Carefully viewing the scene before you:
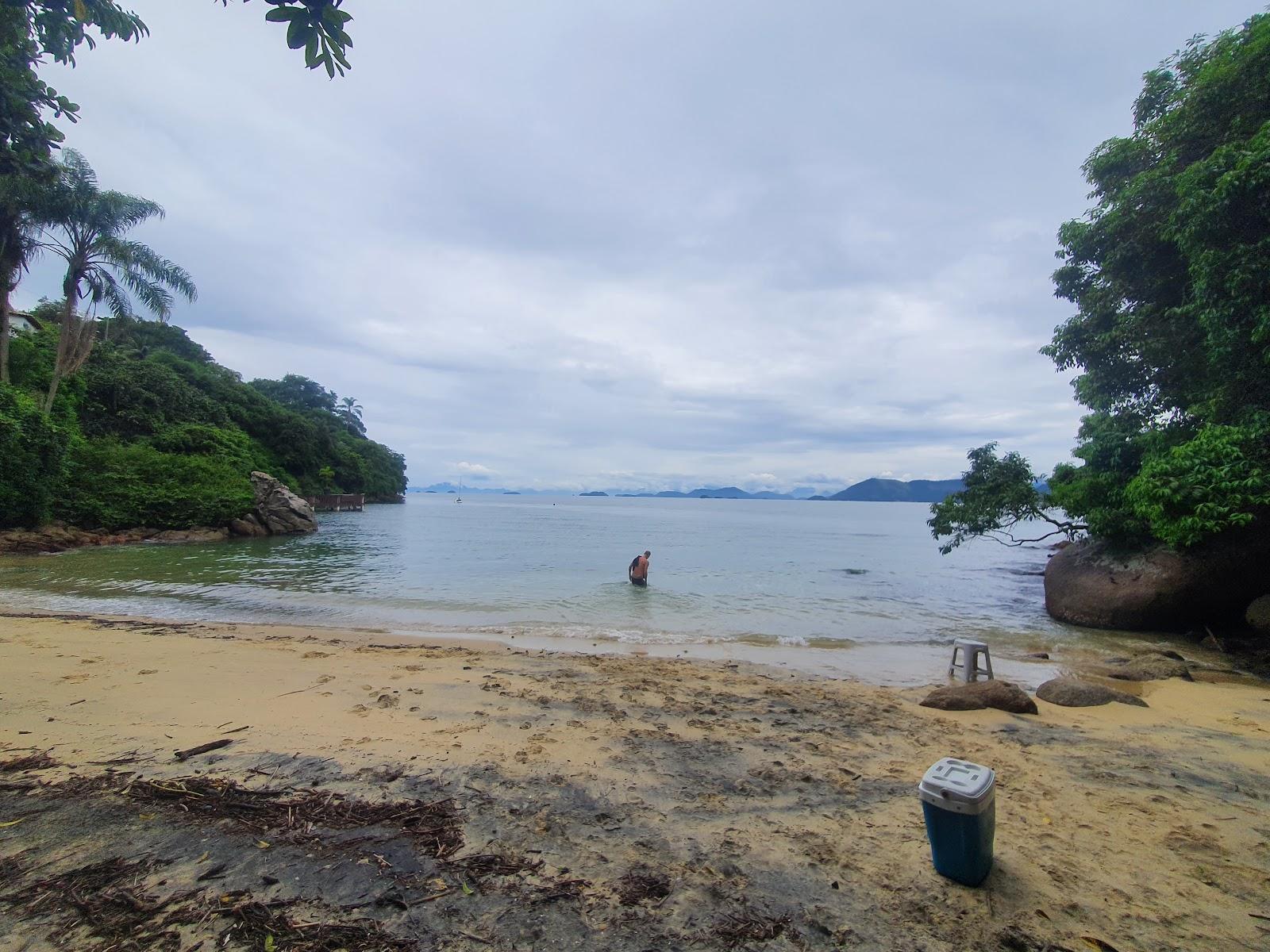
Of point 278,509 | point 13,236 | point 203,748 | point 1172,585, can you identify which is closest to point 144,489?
point 278,509

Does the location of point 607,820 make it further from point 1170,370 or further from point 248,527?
point 248,527

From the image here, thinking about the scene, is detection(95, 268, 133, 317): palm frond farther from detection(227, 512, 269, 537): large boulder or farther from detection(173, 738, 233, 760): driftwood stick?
detection(173, 738, 233, 760): driftwood stick

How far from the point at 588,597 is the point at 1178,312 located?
15.5m

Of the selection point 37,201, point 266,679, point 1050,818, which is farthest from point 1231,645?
point 37,201

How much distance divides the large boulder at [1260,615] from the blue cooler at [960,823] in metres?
13.6

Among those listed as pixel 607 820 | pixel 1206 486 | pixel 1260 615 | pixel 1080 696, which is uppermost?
pixel 1206 486

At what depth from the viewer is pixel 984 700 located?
22.4 ft

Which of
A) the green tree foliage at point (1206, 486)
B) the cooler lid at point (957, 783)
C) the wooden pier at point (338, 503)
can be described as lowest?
the cooler lid at point (957, 783)

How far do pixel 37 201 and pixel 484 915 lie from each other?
35.3 metres

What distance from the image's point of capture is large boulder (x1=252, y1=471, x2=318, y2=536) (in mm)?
34844

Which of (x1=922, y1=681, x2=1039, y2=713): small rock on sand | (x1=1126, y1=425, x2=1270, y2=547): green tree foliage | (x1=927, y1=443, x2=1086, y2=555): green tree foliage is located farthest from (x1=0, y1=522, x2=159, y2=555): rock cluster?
(x1=1126, y1=425, x2=1270, y2=547): green tree foliage

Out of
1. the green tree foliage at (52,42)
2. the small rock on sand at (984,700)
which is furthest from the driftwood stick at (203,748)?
the small rock on sand at (984,700)

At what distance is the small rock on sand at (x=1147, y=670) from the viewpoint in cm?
877

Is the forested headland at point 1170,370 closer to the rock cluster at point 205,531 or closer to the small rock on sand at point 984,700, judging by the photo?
the small rock on sand at point 984,700
